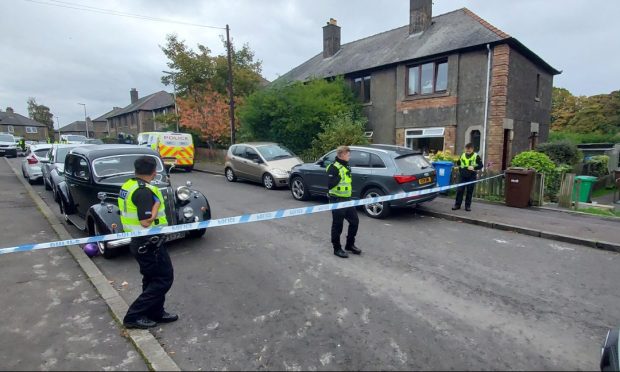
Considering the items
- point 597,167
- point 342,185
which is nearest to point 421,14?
point 597,167

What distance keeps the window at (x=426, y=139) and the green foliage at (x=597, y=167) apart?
19.0ft

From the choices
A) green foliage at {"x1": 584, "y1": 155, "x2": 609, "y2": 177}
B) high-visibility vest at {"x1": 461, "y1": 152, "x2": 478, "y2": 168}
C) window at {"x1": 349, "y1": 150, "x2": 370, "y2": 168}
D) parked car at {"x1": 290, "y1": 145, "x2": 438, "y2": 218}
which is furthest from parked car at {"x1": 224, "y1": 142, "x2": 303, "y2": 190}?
green foliage at {"x1": 584, "y1": 155, "x2": 609, "y2": 177}

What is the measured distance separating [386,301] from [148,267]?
2.62 metres

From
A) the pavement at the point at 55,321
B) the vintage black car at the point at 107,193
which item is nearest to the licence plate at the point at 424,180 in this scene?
the vintage black car at the point at 107,193

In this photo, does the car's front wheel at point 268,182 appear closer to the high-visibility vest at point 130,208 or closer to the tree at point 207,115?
the high-visibility vest at point 130,208

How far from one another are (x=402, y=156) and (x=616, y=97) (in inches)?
1699

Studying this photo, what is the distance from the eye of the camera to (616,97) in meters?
36.8

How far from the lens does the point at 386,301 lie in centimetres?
401

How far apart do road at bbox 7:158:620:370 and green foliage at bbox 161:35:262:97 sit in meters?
19.1

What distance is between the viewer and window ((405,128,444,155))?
1617 cm

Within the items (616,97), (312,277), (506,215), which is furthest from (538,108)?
(616,97)

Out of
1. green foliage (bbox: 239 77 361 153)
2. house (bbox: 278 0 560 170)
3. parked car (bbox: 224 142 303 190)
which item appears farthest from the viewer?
green foliage (bbox: 239 77 361 153)

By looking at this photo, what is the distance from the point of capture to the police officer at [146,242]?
10.8ft

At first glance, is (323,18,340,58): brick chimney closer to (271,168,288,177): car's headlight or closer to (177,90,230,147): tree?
(177,90,230,147): tree
